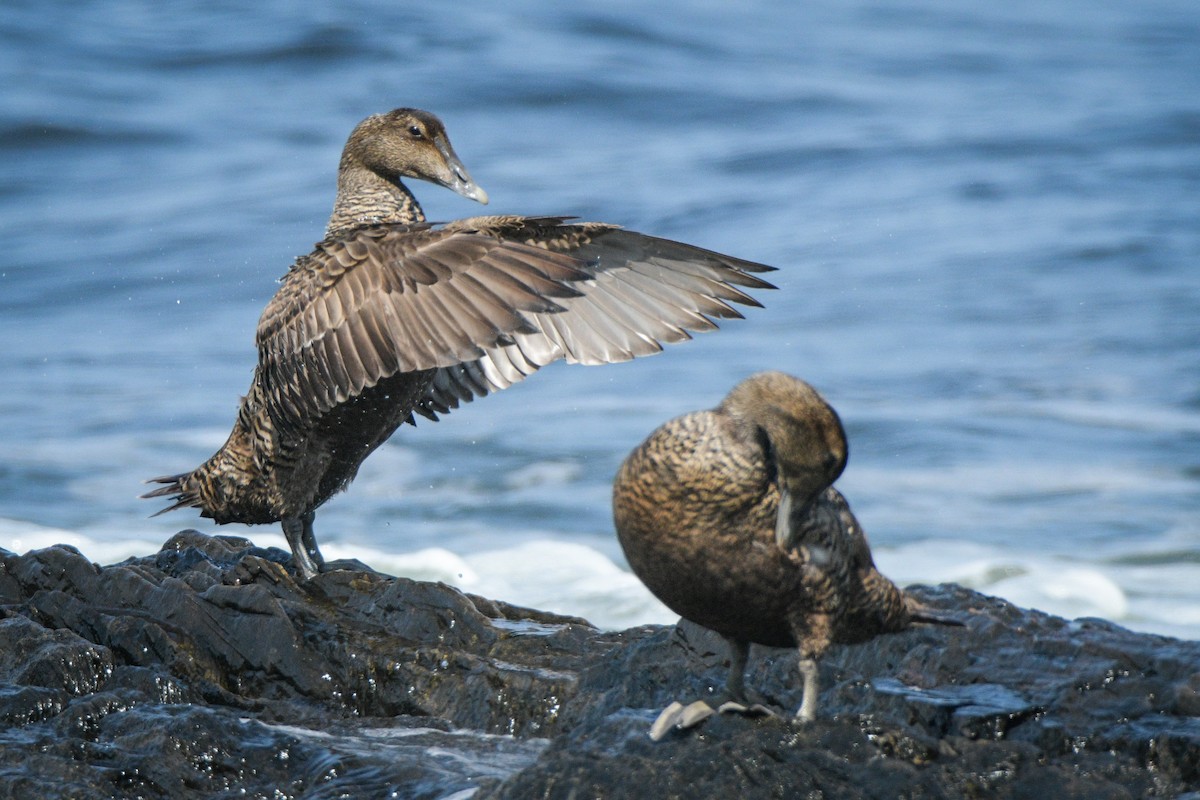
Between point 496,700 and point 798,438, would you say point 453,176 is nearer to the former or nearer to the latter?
point 496,700

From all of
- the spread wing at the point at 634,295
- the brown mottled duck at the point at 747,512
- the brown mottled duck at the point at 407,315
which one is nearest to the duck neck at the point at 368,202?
the brown mottled duck at the point at 407,315

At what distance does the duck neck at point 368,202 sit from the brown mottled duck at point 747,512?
2553 mm

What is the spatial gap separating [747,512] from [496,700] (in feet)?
3.98

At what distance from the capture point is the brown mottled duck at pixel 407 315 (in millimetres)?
4504

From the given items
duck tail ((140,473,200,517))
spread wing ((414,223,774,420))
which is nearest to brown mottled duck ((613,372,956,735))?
spread wing ((414,223,774,420))

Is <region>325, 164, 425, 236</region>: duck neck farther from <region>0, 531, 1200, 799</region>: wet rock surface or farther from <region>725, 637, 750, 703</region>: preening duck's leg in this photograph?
<region>725, 637, 750, 703</region>: preening duck's leg

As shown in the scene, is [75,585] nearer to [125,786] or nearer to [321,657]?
[321,657]

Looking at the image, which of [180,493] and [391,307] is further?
[180,493]

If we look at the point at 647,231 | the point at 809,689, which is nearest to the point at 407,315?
the point at 809,689

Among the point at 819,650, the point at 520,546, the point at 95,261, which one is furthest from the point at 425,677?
the point at 95,261

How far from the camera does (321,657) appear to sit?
4.18m

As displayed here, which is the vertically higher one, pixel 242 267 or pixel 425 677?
pixel 242 267

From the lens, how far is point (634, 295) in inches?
199

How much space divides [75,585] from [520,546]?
159 inches
